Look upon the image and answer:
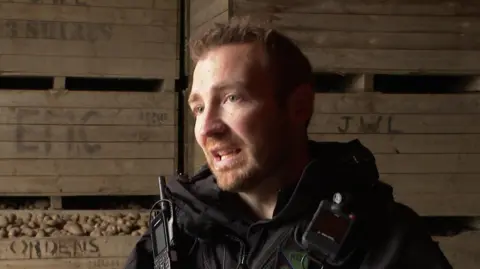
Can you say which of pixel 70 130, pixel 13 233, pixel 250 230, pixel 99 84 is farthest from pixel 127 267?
pixel 99 84

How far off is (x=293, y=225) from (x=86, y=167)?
2273 millimetres

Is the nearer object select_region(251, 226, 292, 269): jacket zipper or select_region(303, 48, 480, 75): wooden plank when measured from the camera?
select_region(251, 226, 292, 269): jacket zipper

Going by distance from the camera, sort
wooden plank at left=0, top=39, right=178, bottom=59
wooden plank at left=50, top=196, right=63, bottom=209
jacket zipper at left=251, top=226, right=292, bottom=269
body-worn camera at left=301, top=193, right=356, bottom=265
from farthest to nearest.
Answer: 1. wooden plank at left=50, top=196, right=63, bottom=209
2. wooden plank at left=0, top=39, right=178, bottom=59
3. jacket zipper at left=251, top=226, right=292, bottom=269
4. body-worn camera at left=301, top=193, right=356, bottom=265

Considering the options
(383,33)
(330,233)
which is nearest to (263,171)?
(330,233)

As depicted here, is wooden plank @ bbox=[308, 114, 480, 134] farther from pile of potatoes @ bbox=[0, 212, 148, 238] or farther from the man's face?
the man's face

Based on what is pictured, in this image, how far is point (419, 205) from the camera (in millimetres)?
3271

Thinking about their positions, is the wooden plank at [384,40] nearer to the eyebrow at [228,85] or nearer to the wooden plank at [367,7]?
the wooden plank at [367,7]

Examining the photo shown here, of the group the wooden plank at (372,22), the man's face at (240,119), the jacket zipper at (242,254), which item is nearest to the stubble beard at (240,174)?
the man's face at (240,119)

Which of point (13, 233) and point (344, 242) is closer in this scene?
point (344, 242)

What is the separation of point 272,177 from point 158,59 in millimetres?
2194

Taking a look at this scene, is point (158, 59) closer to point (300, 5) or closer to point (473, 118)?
point (300, 5)

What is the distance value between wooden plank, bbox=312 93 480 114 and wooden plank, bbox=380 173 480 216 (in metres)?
0.31

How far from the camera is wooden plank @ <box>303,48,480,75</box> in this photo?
3.20 metres

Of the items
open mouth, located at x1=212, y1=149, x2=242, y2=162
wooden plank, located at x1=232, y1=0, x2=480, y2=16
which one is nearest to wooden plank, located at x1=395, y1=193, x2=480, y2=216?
wooden plank, located at x1=232, y1=0, x2=480, y2=16
